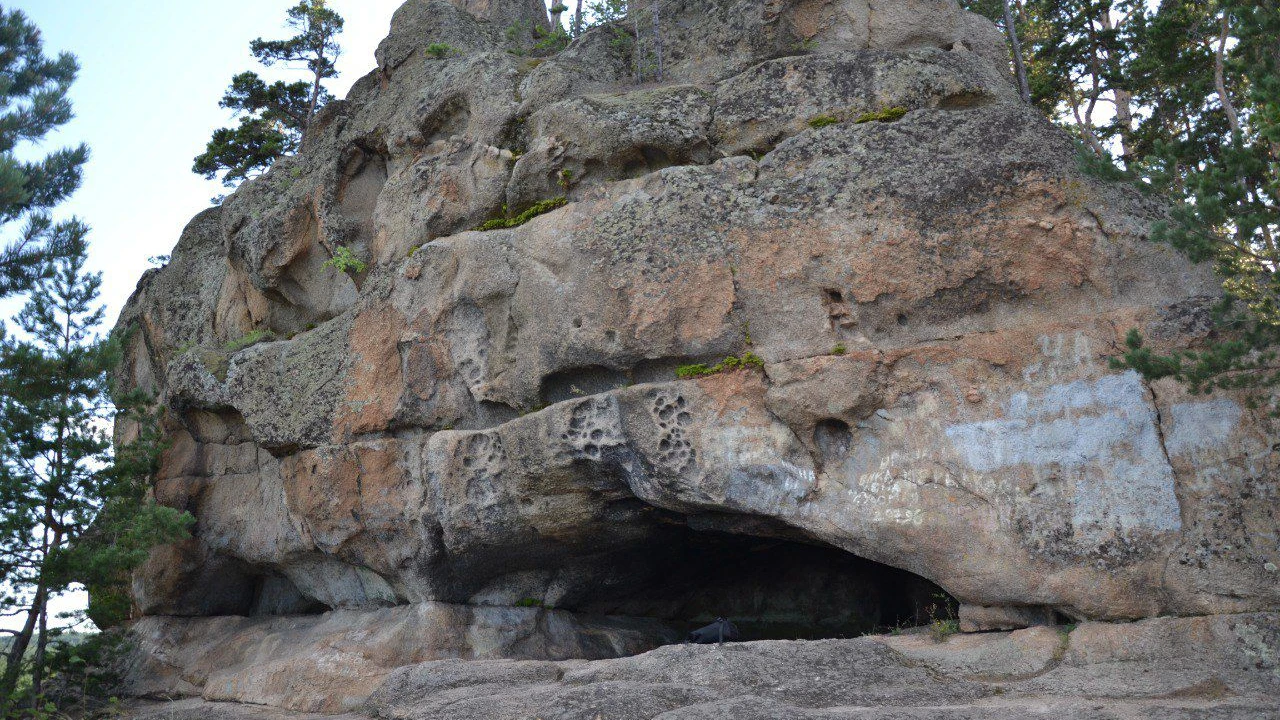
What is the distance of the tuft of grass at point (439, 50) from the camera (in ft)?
57.4

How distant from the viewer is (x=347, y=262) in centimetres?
1695

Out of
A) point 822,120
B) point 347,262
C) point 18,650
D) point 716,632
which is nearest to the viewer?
point 716,632

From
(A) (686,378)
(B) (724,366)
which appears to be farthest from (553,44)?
(B) (724,366)

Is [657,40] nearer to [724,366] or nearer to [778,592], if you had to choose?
[724,366]

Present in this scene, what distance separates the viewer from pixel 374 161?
18422mm

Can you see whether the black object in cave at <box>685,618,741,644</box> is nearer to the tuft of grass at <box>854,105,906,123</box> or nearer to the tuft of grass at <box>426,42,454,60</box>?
the tuft of grass at <box>854,105,906,123</box>

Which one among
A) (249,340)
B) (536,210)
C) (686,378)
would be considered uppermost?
(536,210)

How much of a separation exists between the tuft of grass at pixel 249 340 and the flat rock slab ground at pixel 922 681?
31.3ft

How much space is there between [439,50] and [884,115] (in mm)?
8515

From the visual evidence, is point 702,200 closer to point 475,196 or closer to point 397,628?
point 475,196

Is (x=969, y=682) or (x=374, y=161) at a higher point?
(x=374, y=161)

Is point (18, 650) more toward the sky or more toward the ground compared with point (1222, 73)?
more toward the ground

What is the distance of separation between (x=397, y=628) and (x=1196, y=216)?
1181 centimetres

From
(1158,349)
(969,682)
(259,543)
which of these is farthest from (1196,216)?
(259,543)
